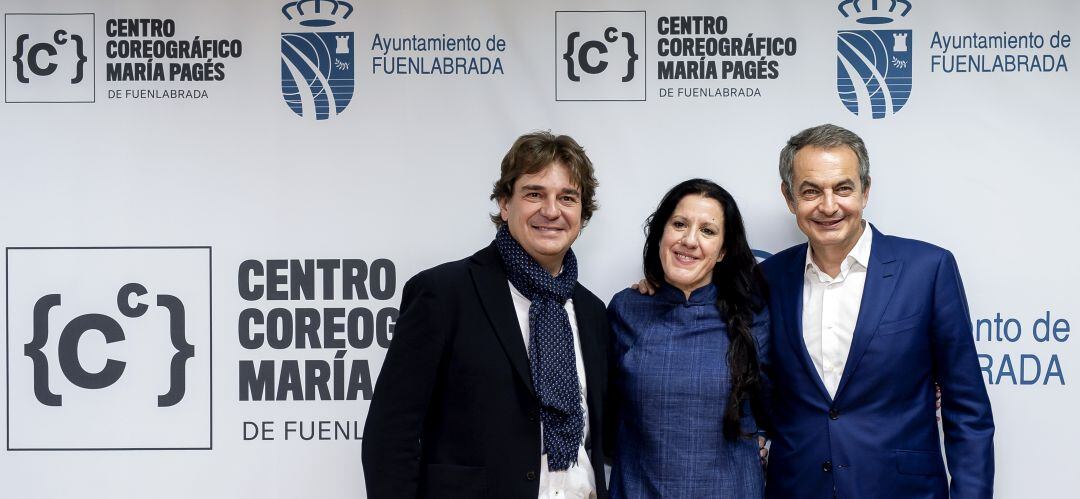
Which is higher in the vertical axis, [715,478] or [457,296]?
[457,296]

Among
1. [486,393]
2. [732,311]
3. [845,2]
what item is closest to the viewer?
[486,393]

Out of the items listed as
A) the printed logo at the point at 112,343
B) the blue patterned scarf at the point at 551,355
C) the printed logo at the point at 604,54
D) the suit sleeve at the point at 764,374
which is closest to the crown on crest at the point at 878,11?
the printed logo at the point at 604,54

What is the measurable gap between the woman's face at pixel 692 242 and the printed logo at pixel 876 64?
818 mm

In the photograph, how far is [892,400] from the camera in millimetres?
1920

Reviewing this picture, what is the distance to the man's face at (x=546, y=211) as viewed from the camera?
6.20ft

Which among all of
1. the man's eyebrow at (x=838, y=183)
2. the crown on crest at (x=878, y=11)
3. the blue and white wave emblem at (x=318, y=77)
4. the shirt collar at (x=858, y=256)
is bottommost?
the shirt collar at (x=858, y=256)

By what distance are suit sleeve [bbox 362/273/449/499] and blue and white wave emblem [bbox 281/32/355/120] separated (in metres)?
0.98

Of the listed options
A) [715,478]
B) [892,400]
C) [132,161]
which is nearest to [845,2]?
[892,400]

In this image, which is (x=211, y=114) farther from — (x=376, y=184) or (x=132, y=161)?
(x=376, y=184)

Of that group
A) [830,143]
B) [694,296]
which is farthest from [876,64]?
[694,296]

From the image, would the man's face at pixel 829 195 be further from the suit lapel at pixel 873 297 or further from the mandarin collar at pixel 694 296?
the mandarin collar at pixel 694 296

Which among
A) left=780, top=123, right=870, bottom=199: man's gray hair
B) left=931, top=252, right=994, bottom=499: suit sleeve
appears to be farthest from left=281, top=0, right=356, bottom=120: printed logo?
left=931, top=252, right=994, bottom=499: suit sleeve

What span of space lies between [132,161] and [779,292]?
2.03 m

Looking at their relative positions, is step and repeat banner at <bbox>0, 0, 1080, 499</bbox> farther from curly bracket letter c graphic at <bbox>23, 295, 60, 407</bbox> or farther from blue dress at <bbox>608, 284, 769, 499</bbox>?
blue dress at <bbox>608, 284, 769, 499</bbox>
